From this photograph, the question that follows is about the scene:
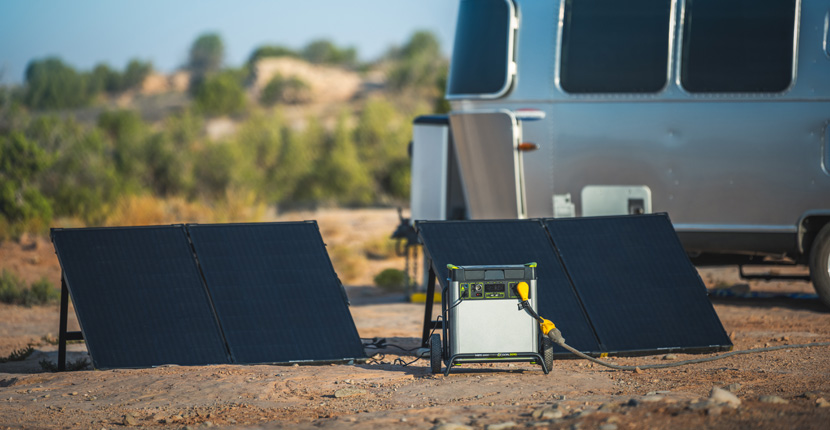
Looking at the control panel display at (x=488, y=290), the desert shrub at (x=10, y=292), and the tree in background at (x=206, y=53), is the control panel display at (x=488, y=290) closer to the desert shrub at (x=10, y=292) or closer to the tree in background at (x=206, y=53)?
the desert shrub at (x=10, y=292)

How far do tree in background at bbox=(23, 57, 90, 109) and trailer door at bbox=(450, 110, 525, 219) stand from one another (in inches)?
1689

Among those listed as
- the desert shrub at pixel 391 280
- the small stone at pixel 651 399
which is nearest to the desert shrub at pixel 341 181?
the desert shrub at pixel 391 280

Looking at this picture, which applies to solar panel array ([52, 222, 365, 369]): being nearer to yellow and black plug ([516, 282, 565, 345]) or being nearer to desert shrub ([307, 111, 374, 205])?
yellow and black plug ([516, 282, 565, 345])

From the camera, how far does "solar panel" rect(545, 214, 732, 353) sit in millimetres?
6973

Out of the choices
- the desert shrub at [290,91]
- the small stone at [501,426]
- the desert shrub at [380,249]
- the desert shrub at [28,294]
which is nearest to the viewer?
the small stone at [501,426]

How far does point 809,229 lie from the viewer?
9273mm

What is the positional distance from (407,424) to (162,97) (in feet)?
183

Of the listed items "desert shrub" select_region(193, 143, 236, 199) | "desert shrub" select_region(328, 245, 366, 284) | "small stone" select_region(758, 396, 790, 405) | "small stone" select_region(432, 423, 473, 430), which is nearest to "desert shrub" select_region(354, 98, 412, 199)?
"desert shrub" select_region(193, 143, 236, 199)

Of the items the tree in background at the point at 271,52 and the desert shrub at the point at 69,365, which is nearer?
the desert shrub at the point at 69,365

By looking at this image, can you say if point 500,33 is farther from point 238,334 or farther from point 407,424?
point 407,424

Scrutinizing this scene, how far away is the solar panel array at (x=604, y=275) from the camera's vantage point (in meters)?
6.94

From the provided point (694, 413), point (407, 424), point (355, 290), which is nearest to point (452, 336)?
point (407, 424)

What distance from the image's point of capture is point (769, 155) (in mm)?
9008

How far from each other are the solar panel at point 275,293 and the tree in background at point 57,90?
44.4m
